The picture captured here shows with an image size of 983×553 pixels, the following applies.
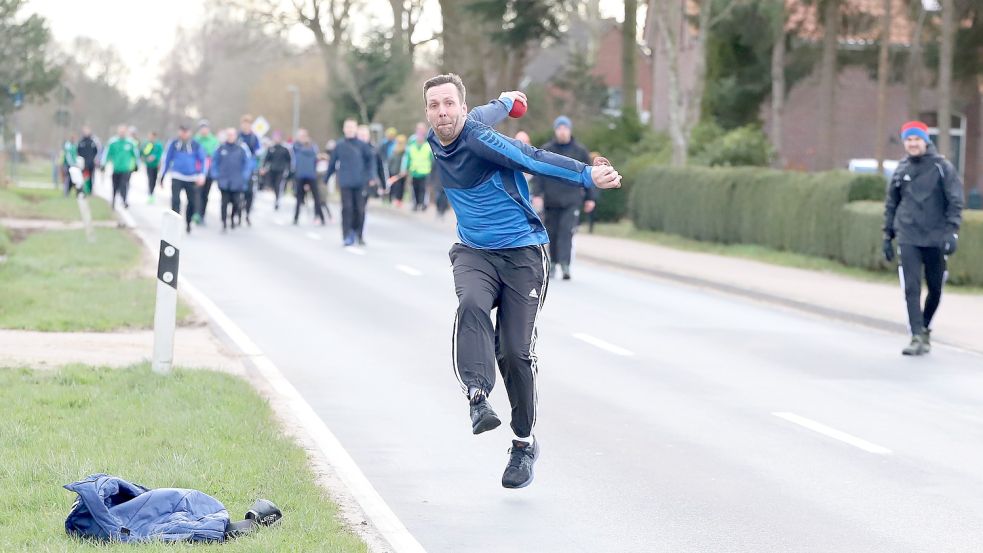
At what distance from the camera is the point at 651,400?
1055cm

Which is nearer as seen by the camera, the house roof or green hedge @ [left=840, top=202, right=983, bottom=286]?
green hedge @ [left=840, top=202, right=983, bottom=286]

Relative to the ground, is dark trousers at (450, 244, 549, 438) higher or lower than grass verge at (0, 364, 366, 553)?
higher

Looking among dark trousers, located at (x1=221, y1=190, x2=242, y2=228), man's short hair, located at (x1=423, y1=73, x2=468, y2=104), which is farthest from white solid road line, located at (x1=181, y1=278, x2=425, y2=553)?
dark trousers, located at (x1=221, y1=190, x2=242, y2=228)

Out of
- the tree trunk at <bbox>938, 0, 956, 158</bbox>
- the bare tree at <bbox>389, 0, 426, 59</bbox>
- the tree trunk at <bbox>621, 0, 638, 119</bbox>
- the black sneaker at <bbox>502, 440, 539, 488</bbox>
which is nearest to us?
the black sneaker at <bbox>502, 440, 539, 488</bbox>

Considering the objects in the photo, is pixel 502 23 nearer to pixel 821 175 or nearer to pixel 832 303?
pixel 821 175

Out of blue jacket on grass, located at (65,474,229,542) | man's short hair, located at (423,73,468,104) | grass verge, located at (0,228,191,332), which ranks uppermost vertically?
man's short hair, located at (423,73,468,104)

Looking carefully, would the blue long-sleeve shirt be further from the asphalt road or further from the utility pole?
the utility pole

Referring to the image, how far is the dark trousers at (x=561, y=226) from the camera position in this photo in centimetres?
1964

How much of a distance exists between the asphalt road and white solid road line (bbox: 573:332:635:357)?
0.15 ft

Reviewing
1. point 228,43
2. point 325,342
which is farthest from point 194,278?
point 228,43

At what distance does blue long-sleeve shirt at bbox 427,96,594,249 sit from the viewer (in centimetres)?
725

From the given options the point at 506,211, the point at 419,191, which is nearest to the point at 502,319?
the point at 506,211

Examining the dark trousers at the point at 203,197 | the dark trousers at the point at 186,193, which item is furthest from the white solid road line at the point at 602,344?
the dark trousers at the point at 203,197

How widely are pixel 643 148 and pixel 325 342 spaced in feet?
78.6
